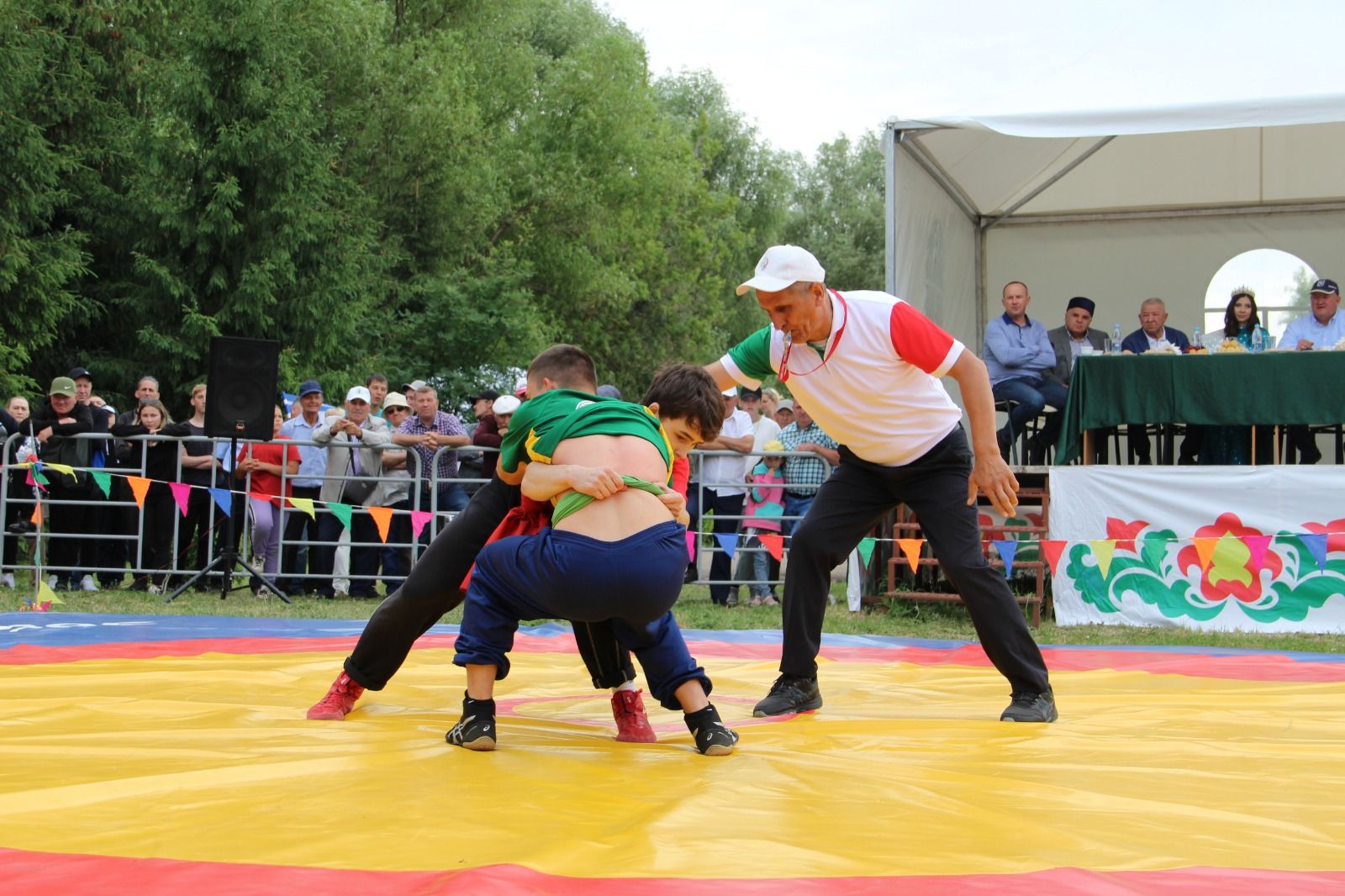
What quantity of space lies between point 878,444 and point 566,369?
1.15 metres

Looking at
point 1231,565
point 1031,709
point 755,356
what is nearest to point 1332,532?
point 1231,565

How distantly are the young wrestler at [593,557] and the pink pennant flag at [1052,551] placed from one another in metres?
5.38

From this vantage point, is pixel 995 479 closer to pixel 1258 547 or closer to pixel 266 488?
pixel 1258 547

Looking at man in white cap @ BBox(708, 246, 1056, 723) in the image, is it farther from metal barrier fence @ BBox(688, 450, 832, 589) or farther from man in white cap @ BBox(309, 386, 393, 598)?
man in white cap @ BBox(309, 386, 393, 598)

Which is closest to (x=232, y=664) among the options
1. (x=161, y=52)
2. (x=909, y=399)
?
(x=909, y=399)

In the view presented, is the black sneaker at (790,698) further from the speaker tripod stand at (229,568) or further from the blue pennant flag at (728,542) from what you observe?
the speaker tripod stand at (229,568)

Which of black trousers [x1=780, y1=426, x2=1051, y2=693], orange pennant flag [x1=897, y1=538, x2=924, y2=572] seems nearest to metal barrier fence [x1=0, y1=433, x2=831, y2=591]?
orange pennant flag [x1=897, y1=538, x2=924, y2=572]

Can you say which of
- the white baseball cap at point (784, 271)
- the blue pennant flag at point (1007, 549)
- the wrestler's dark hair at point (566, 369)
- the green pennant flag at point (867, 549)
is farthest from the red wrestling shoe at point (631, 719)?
the green pennant flag at point (867, 549)

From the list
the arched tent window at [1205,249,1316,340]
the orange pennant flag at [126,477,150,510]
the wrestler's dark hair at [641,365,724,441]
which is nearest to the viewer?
the wrestler's dark hair at [641,365,724,441]

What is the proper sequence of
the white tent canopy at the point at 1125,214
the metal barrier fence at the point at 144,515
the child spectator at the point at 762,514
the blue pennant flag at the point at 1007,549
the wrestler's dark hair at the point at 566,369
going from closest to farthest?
the wrestler's dark hair at the point at 566,369 < the blue pennant flag at the point at 1007,549 < the metal barrier fence at the point at 144,515 < the child spectator at the point at 762,514 < the white tent canopy at the point at 1125,214

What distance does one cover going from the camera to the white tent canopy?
11586mm

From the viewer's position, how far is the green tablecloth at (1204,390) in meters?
8.47

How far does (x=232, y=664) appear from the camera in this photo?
17.5 feet

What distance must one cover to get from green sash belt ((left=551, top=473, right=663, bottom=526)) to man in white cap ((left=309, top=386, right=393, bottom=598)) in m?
6.23
